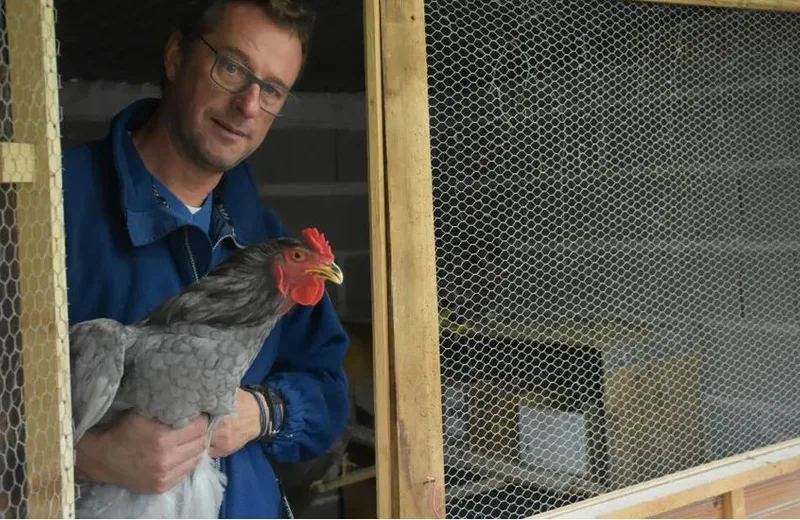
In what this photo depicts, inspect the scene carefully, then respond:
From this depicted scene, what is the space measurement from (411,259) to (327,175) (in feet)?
1.52

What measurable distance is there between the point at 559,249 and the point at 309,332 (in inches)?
18.6

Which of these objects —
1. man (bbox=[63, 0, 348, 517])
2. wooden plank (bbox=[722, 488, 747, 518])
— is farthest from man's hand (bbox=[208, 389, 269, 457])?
wooden plank (bbox=[722, 488, 747, 518])

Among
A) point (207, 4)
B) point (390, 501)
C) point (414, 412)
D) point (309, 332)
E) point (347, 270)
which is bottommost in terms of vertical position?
point (390, 501)

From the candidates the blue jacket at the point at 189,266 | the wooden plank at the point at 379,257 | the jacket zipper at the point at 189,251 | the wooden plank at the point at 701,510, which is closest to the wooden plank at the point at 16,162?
the blue jacket at the point at 189,266

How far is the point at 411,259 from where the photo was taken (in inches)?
44.3

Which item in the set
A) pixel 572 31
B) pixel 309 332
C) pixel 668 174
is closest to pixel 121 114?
Answer: pixel 309 332

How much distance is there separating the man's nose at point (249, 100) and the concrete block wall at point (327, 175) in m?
0.27

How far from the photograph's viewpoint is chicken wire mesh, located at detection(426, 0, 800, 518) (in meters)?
1.26

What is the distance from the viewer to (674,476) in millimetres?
1406

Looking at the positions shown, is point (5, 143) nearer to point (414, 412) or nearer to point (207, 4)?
point (207, 4)

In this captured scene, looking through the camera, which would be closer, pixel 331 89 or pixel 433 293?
pixel 433 293

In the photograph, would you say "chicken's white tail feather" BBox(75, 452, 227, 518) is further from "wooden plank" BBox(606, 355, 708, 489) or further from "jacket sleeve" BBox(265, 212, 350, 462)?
"wooden plank" BBox(606, 355, 708, 489)

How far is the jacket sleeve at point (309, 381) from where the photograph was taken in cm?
116

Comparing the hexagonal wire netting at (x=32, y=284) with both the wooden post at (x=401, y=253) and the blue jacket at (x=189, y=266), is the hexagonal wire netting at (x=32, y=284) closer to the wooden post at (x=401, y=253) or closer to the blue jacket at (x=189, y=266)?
the blue jacket at (x=189, y=266)
